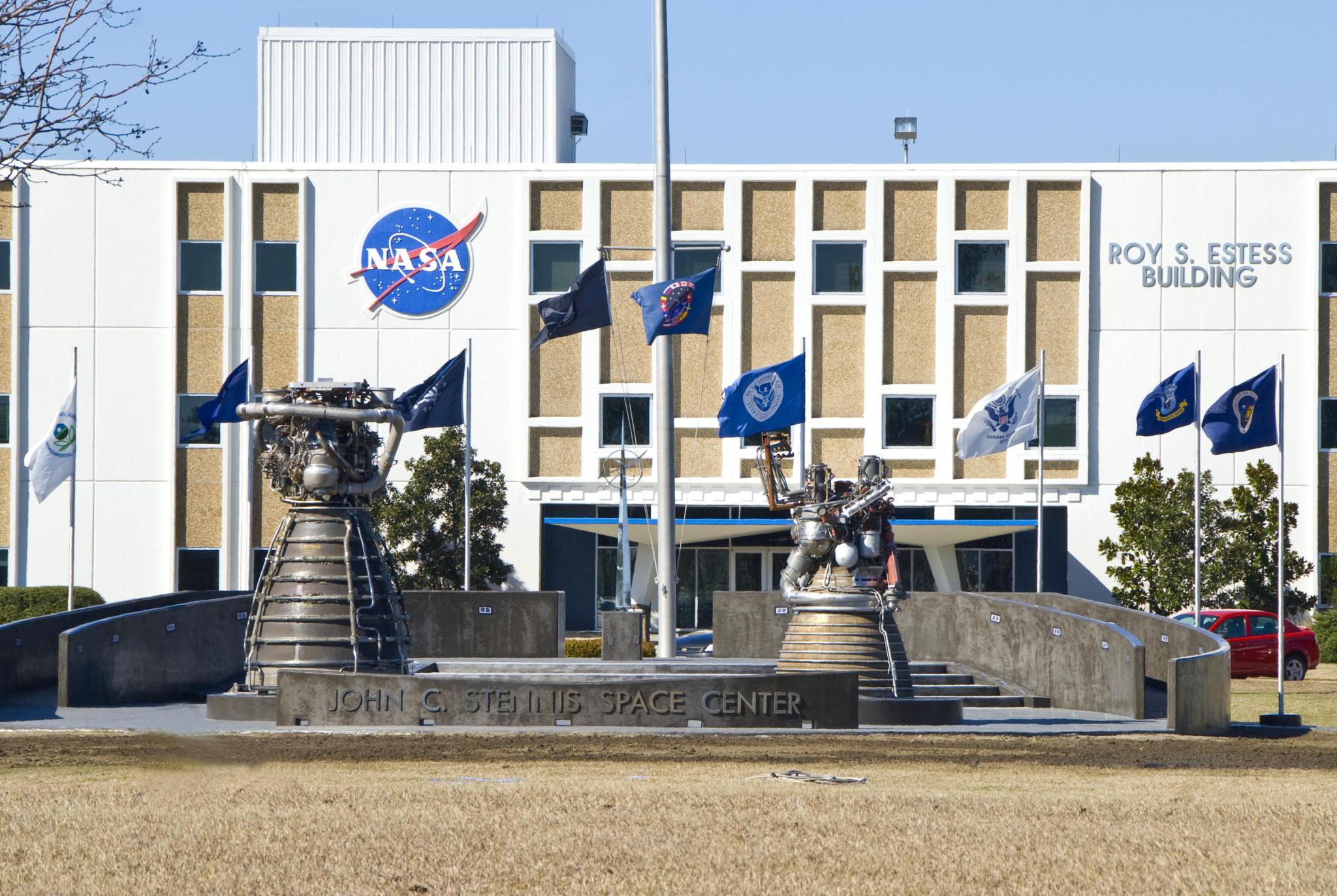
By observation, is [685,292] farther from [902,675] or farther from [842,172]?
[842,172]

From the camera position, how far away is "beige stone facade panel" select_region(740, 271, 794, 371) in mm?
44938

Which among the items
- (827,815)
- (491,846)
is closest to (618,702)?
(827,815)

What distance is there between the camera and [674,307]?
25.5 metres

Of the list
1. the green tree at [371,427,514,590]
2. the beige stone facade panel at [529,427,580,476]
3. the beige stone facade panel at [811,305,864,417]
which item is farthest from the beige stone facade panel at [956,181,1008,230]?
the green tree at [371,427,514,590]

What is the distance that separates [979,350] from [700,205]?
8.60 metres

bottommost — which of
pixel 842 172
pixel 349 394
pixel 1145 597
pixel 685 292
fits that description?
pixel 1145 597

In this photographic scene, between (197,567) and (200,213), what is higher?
(200,213)

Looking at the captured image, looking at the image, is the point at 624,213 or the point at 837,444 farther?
the point at 624,213

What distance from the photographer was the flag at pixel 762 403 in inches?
1022

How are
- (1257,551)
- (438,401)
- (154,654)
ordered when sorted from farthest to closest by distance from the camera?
(1257,551)
(438,401)
(154,654)

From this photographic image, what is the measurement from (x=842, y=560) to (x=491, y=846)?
10599 mm

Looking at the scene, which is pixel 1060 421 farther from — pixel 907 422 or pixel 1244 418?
pixel 1244 418

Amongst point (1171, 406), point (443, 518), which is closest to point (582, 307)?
point (1171, 406)

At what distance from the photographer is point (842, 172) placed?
4472cm
